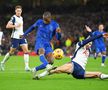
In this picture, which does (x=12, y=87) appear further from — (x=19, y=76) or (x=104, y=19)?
(x=104, y=19)

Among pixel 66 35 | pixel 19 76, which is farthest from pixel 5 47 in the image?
pixel 19 76

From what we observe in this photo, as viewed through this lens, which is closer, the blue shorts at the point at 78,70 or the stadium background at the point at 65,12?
the blue shorts at the point at 78,70

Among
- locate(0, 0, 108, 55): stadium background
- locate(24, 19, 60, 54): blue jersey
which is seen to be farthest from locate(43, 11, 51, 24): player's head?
locate(0, 0, 108, 55): stadium background

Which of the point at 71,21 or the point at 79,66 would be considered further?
the point at 71,21

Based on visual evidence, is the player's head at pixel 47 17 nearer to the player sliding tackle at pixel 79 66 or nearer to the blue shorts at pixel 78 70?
the player sliding tackle at pixel 79 66

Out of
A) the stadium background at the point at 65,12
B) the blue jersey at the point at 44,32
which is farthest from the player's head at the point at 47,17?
the stadium background at the point at 65,12

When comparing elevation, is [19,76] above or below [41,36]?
below

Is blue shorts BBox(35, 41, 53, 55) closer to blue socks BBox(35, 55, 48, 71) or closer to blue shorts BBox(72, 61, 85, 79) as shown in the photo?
blue socks BBox(35, 55, 48, 71)

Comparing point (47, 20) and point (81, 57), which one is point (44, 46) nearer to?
point (47, 20)

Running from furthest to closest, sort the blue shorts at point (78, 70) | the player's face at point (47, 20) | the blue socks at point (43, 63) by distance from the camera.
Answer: the player's face at point (47, 20) → the blue socks at point (43, 63) → the blue shorts at point (78, 70)

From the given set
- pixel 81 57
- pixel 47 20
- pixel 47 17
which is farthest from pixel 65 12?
pixel 81 57

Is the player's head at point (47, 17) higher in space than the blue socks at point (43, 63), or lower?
higher

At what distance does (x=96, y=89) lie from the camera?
13.1 m

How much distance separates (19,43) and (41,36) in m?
3.49
